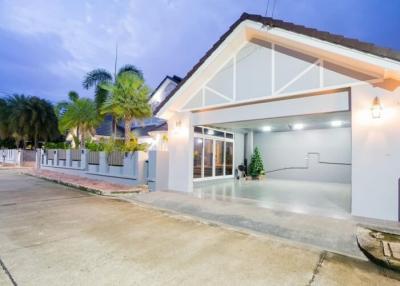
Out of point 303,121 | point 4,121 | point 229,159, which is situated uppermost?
point 4,121

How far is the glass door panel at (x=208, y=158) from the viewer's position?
11594mm

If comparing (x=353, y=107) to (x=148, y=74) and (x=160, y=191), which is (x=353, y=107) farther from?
(x=148, y=74)

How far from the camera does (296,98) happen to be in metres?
6.74

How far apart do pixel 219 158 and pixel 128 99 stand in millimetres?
5838

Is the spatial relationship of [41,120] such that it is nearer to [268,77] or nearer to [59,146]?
[59,146]

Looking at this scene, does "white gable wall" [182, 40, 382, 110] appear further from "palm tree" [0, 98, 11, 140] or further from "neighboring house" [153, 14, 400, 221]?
"palm tree" [0, 98, 11, 140]

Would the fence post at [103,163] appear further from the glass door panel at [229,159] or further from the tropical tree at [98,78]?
the glass door panel at [229,159]

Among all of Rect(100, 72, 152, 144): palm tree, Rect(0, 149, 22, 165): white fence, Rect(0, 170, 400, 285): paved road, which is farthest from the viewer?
Rect(0, 149, 22, 165): white fence

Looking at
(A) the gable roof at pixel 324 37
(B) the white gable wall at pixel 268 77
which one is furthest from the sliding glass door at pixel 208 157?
(A) the gable roof at pixel 324 37

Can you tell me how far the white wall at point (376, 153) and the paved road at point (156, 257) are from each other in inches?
94.5

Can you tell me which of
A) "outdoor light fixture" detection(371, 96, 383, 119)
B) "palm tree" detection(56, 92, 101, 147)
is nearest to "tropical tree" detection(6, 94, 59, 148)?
"palm tree" detection(56, 92, 101, 147)

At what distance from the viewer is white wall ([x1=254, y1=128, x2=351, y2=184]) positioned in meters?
12.6

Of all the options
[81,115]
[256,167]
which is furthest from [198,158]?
[81,115]

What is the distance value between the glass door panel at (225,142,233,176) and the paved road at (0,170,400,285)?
7.66 m
